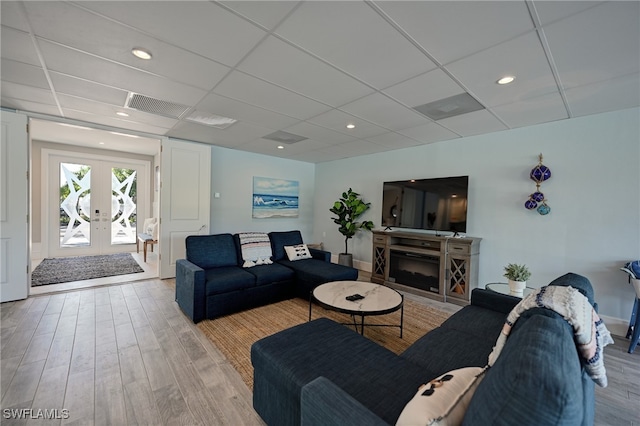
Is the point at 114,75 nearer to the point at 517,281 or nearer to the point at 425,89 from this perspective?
the point at 425,89

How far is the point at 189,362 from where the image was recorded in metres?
2.17

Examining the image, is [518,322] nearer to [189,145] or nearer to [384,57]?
[384,57]

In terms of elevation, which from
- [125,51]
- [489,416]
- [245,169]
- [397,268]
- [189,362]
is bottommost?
[189,362]

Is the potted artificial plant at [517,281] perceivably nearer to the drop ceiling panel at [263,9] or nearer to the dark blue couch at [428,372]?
the dark blue couch at [428,372]

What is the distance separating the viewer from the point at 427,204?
4238 millimetres

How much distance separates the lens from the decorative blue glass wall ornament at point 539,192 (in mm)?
3293

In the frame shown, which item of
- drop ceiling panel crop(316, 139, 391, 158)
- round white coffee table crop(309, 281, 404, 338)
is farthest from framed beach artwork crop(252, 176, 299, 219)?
round white coffee table crop(309, 281, 404, 338)

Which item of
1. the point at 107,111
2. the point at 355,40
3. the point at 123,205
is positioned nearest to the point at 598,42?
the point at 355,40

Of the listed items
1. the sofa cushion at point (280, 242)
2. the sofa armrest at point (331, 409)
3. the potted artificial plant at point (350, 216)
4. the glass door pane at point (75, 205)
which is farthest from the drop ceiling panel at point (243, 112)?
the glass door pane at point (75, 205)

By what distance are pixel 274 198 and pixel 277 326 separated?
3.63m

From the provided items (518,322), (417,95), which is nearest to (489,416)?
(518,322)

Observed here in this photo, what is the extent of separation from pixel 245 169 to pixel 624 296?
234 inches

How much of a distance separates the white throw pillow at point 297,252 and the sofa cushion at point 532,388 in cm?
352

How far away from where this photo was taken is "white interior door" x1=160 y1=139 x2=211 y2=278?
173 inches
